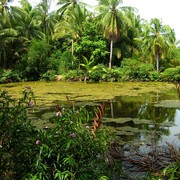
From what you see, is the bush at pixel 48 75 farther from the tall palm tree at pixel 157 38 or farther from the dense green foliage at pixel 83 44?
the tall palm tree at pixel 157 38

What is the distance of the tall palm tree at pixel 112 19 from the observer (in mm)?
22500

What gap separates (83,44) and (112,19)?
342 centimetres

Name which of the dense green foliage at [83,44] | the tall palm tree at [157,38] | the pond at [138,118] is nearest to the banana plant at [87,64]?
the dense green foliage at [83,44]

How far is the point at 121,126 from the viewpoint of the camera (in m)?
7.32

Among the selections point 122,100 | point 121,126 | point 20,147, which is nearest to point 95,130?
point 20,147

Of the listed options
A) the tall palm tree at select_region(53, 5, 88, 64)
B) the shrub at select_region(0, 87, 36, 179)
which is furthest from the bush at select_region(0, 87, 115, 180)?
the tall palm tree at select_region(53, 5, 88, 64)

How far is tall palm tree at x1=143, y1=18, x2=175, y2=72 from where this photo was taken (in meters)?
22.1

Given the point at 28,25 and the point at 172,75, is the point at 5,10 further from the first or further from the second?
the point at 172,75

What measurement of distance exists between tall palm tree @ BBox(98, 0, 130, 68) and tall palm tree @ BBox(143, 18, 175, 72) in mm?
1970

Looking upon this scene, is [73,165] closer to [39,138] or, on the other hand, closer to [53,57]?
[39,138]

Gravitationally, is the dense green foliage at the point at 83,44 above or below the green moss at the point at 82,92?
above

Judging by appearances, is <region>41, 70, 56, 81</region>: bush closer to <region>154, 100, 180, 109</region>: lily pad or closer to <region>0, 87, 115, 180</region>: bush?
<region>154, 100, 180, 109</region>: lily pad

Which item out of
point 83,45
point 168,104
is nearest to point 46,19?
point 83,45

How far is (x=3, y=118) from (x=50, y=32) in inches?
1042
